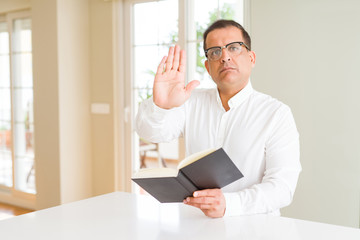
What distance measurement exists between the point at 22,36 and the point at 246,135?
395 centimetres

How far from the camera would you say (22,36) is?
4871 millimetres

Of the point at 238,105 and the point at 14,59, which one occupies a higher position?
the point at 14,59

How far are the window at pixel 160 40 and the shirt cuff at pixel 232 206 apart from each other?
2.25 meters

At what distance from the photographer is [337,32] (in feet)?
9.55

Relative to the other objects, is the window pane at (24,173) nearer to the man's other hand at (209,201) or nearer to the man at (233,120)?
the man at (233,120)

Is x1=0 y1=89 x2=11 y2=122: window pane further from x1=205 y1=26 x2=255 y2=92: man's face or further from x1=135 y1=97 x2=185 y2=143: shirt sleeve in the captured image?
x1=205 y1=26 x2=255 y2=92: man's face

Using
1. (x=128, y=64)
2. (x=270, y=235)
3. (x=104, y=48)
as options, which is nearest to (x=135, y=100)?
(x=128, y=64)

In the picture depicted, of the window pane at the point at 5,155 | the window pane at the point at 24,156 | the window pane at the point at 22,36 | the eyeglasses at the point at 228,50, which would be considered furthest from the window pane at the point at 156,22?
the window pane at the point at 5,155

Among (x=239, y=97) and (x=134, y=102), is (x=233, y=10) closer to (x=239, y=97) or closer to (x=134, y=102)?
(x=134, y=102)

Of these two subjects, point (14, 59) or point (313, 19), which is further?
point (14, 59)

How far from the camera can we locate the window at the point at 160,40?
367cm

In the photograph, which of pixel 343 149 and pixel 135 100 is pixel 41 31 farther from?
pixel 343 149

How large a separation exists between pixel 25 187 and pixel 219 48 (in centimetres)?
396

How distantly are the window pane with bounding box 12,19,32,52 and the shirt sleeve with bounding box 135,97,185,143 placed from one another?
3.48m
